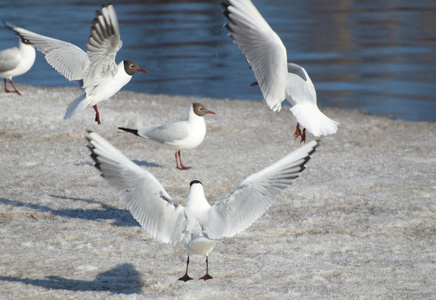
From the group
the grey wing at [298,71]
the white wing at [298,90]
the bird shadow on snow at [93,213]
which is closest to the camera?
the bird shadow on snow at [93,213]

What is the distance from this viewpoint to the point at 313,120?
5422 mm

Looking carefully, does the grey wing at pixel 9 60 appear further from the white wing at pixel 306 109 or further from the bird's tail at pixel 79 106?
the white wing at pixel 306 109

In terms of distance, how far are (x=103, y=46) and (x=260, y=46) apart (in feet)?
4.48

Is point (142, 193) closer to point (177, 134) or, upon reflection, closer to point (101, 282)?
point (101, 282)

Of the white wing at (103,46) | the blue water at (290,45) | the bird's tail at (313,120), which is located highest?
the white wing at (103,46)

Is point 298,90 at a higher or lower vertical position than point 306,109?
higher

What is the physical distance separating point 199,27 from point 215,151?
1446 cm

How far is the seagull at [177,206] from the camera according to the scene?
11.8 ft

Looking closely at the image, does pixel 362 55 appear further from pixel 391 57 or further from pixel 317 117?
pixel 317 117

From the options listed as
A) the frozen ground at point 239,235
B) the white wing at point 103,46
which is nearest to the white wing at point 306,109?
the frozen ground at point 239,235

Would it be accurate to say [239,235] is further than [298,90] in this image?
No

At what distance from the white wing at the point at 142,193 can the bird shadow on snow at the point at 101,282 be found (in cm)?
39

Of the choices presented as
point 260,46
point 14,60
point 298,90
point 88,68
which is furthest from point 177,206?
point 14,60

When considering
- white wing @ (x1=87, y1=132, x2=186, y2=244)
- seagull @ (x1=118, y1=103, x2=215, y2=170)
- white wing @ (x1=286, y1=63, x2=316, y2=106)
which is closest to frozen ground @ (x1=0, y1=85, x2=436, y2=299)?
seagull @ (x1=118, y1=103, x2=215, y2=170)
